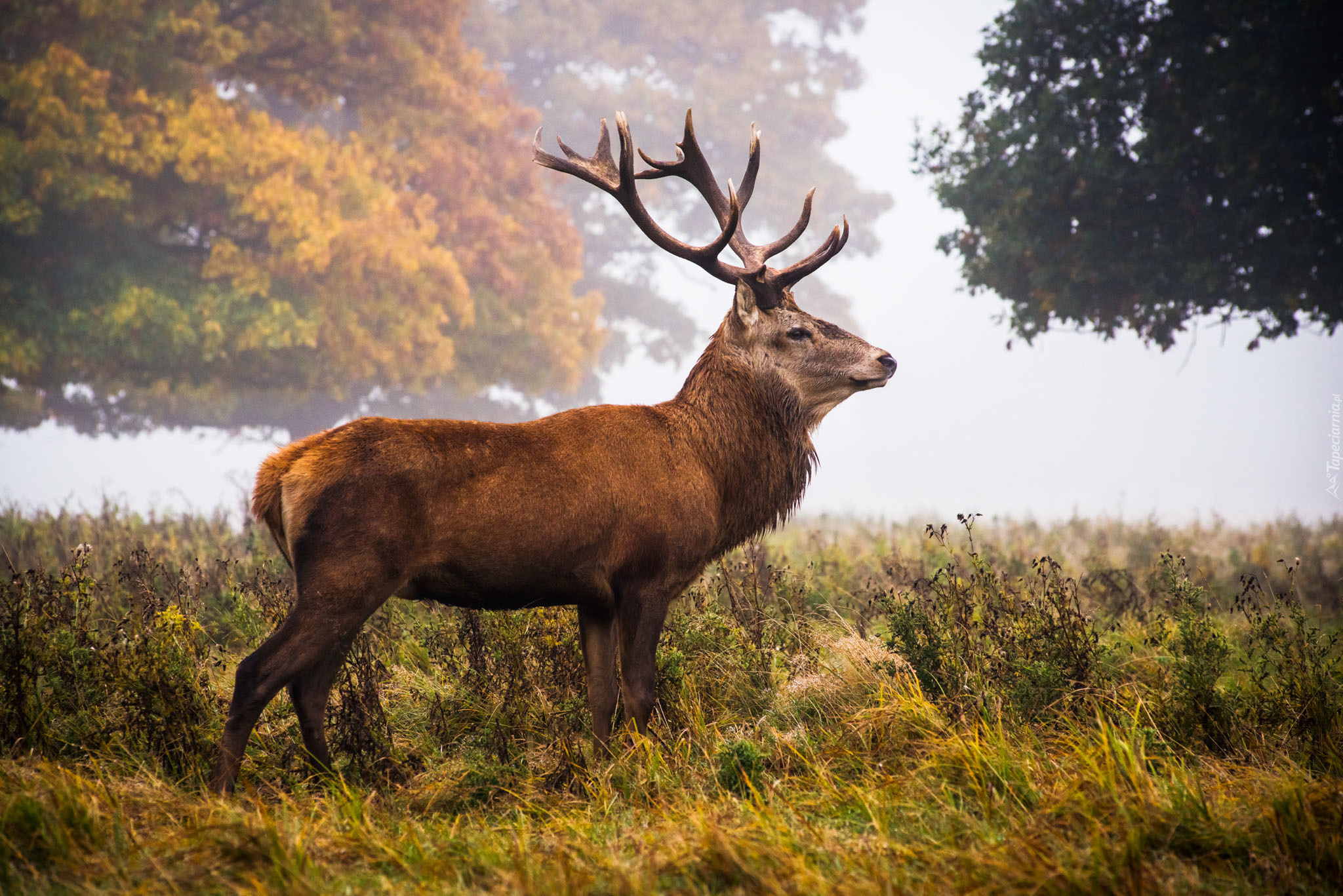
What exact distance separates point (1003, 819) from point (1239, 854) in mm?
748

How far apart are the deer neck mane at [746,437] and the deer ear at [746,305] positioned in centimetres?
19

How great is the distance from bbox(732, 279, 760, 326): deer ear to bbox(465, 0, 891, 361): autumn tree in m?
24.7

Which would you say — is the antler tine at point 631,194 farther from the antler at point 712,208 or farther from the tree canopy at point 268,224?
the tree canopy at point 268,224

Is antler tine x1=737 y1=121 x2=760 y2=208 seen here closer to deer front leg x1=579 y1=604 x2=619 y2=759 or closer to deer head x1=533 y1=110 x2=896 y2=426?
deer head x1=533 y1=110 x2=896 y2=426

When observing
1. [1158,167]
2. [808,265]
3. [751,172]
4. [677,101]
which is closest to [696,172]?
[751,172]

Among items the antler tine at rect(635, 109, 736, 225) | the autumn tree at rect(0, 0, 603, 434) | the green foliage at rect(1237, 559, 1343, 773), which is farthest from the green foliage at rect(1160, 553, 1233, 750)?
the autumn tree at rect(0, 0, 603, 434)

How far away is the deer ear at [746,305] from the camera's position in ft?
18.2

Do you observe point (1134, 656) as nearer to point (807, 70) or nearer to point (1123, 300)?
point (1123, 300)

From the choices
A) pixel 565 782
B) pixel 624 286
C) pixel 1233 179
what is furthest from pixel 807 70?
pixel 565 782

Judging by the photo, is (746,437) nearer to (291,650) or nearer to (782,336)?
(782,336)

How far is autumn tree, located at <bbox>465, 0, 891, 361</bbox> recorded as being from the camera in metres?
30.4

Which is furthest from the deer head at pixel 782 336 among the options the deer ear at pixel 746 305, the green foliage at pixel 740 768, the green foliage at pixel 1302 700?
the green foliage at pixel 1302 700

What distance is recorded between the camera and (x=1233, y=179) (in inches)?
409

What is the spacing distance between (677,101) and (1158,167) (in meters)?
23.0
